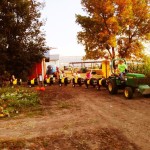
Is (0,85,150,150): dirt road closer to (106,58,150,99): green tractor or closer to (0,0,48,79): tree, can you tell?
(106,58,150,99): green tractor

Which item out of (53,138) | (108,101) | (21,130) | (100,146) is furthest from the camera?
(108,101)

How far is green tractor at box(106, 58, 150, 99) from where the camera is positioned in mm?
13603

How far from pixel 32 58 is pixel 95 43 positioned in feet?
25.3

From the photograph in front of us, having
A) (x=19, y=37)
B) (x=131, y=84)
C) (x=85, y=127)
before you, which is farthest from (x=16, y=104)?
(x=19, y=37)

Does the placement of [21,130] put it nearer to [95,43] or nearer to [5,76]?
[5,76]

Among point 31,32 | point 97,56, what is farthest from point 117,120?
point 97,56

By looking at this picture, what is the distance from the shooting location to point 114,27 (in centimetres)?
2820

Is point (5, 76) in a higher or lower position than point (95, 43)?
lower

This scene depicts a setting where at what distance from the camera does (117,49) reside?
98.6 feet

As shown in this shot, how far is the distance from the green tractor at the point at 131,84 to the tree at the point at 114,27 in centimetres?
1320

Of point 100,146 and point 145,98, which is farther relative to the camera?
point 145,98

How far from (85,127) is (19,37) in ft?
55.1

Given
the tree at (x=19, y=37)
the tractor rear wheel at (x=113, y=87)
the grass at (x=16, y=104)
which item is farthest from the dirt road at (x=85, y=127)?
the tree at (x=19, y=37)

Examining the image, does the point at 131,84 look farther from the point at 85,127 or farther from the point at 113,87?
the point at 85,127
